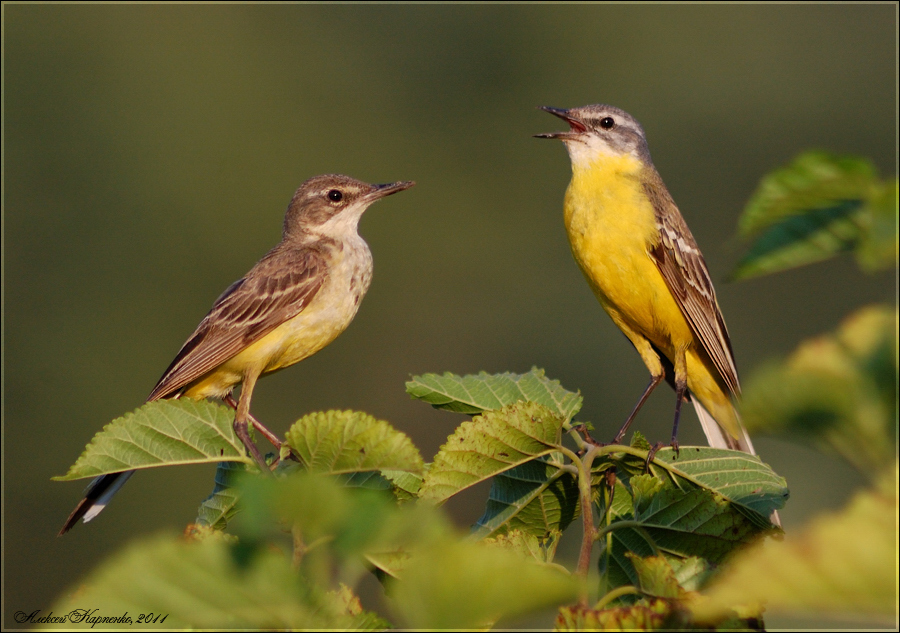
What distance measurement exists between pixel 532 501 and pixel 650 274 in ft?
10.6

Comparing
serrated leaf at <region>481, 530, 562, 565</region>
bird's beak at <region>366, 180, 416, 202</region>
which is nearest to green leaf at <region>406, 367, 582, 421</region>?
serrated leaf at <region>481, 530, 562, 565</region>

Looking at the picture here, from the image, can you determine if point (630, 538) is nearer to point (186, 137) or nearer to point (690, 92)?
point (186, 137)

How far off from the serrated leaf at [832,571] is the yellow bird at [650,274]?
178 inches

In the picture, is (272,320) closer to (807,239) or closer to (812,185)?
(807,239)

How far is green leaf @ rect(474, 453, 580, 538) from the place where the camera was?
3.18 meters

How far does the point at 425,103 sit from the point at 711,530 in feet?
121

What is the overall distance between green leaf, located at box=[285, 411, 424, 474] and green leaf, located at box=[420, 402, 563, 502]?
41cm

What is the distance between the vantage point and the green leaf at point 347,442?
8.22 feet

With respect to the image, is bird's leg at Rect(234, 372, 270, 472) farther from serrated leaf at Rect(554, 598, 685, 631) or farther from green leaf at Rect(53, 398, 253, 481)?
serrated leaf at Rect(554, 598, 685, 631)

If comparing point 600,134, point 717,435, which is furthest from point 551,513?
point 600,134

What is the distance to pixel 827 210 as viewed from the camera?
63.0 inches

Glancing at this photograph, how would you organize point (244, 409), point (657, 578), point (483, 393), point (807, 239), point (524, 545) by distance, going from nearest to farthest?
point (807, 239)
point (657, 578)
point (524, 545)
point (483, 393)
point (244, 409)

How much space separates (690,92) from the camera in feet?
122

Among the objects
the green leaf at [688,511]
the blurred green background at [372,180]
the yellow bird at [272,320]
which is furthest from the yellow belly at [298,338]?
the blurred green background at [372,180]
